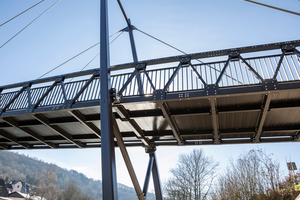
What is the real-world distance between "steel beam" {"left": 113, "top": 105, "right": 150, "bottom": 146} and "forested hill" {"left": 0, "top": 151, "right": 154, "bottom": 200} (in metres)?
73.1

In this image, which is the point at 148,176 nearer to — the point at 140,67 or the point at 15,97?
the point at 140,67

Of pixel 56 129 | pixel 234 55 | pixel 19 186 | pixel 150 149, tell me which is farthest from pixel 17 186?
pixel 234 55

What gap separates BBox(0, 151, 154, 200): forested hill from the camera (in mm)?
84581

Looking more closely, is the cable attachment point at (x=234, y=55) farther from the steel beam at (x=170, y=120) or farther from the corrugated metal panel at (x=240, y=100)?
the steel beam at (x=170, y=120)

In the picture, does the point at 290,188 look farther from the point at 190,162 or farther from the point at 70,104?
the point at 190,162

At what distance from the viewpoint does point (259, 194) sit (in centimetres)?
999

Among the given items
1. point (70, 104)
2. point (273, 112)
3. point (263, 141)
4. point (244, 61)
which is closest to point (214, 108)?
point (244, 61)

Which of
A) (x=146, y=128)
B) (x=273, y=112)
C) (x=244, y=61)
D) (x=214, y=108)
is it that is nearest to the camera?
(x=244, y=61)

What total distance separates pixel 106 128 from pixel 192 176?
86.0 ft

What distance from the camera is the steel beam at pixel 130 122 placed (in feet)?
33.7

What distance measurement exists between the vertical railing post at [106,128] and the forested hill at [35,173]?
77341mm

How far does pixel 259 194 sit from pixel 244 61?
19.5 ft

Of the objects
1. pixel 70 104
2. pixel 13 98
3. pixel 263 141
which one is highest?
pixel 13 98

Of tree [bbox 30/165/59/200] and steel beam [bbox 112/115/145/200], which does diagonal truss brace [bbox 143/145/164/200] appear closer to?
steel beam [bbox 112/115/145/200]
